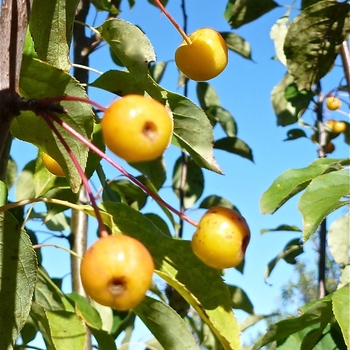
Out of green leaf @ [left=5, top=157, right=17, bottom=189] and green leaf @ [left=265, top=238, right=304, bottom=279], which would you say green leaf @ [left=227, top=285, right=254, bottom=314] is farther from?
green leaf @ [left=5, top=157, right=17, bottom=189]

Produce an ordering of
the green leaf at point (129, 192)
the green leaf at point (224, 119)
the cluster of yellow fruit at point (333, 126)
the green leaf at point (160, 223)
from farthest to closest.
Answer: the cluster of yellow fruit at point (333, 126) < the green leaf at point (224, 119) < the green leaf at point (129, 192) < the green leaf at point (160, 223)

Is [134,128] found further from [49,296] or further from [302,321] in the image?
[49,296]

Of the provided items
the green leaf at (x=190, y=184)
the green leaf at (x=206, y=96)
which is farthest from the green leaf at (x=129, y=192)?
the green leaf at (x=206, y=96)

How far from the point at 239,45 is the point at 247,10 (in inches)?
21.4

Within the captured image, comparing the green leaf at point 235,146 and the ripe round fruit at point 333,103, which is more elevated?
the ripe round fruit at point 333,103

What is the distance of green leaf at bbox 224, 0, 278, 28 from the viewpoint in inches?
109

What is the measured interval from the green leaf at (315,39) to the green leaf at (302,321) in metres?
0.89

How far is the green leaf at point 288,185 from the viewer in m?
1.76

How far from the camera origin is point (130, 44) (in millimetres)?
1174

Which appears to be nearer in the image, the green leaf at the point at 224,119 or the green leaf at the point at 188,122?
the green leaf at the point at 188,122

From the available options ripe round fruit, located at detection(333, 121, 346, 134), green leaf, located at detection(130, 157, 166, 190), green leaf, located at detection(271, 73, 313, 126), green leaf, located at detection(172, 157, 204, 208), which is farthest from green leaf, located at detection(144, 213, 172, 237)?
ripe round fruit, located at detection(333, 121, 346, 134)

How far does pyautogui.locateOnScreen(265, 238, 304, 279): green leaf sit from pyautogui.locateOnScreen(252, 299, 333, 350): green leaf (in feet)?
5.82

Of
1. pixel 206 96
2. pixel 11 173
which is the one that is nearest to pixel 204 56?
pixel 11 173

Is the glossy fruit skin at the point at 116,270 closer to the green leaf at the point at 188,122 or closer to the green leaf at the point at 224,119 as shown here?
the green leaf at the point at 188,122
